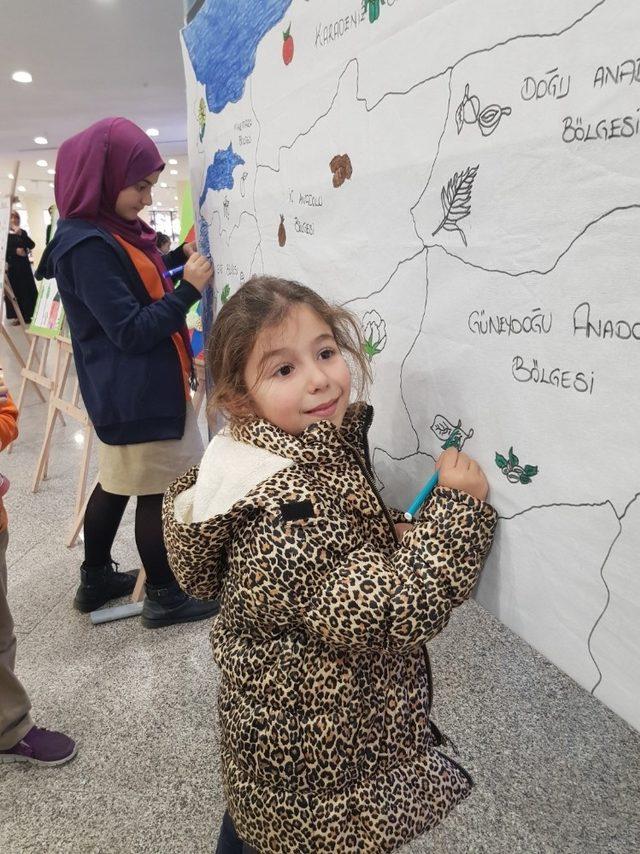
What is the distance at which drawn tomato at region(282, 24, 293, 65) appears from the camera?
0.95 metres

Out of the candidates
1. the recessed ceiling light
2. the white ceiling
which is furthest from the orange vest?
the recessed ceiling light

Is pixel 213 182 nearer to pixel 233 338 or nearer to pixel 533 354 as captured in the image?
pixel 233 338

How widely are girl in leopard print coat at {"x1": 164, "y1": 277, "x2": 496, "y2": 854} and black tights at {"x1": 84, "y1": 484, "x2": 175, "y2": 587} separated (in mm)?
922

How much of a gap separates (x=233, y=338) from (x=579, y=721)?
1.35m

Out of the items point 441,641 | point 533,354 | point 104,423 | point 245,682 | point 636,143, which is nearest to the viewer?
point 636,143

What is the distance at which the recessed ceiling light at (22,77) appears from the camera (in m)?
Result: 5.09

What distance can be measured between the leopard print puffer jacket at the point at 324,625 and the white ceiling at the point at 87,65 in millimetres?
4377

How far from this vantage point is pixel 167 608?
6.04ft

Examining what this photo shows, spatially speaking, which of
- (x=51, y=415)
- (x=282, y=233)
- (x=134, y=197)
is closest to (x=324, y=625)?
(x=282, y=233)

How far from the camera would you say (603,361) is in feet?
1.73

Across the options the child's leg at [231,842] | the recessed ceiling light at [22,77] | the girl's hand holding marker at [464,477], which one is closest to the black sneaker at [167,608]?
the child's leg at [231,842]

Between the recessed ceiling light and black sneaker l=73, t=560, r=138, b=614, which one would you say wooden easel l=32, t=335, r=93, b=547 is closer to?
black sneaker l=73, t=560, r=138, b=614

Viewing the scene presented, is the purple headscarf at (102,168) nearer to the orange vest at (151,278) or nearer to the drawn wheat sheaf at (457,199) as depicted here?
the orange vest at (151,278)

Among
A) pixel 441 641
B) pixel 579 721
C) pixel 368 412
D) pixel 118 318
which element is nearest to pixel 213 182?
pixel 118 318
